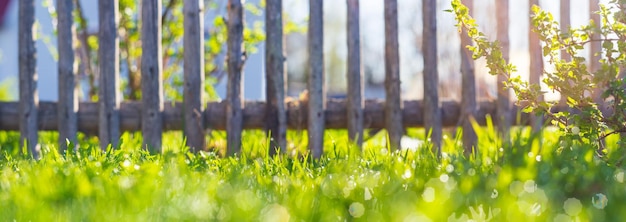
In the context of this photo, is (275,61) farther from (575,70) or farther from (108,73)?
(575,70)

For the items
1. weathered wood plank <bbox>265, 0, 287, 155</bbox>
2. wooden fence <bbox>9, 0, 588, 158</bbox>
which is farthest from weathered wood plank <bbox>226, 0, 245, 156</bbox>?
weathered wood plank <bbox>265, 0, 287, 155</bbox>

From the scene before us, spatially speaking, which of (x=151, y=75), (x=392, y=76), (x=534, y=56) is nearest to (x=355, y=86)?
(x=392, y=76)

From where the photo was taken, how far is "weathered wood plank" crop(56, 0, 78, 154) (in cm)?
483

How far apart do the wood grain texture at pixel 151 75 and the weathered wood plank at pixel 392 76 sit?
129cm

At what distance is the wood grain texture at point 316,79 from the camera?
4754mm

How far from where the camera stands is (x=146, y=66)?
15.6ft

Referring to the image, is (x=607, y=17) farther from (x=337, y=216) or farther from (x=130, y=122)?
(x=130, y=122)

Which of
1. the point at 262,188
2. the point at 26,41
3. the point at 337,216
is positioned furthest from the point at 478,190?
the point at 26,41

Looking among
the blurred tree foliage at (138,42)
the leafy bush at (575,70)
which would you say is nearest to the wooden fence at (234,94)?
the leafy bush at (575,70)

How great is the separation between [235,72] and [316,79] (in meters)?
0.46

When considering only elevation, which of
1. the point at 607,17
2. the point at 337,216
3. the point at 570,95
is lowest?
the point at 337,216

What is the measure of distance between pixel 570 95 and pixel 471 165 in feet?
2.74

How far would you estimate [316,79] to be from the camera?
478 centimetres

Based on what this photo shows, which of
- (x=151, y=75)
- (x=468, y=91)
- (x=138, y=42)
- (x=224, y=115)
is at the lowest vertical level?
(x=224, y=115)
